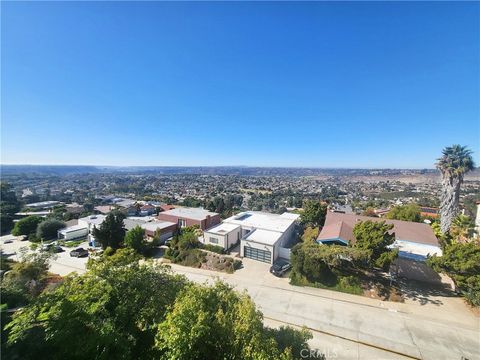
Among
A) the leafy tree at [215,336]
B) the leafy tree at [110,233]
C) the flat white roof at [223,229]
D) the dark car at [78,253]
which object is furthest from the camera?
the dark car at [78,253]

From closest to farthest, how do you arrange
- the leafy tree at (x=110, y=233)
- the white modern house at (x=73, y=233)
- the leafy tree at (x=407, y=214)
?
1. the leafy tree at (x=110, y=233)
2. the leafy tree at (x=407, y=214)
3. the white modern house at (x=73, y=233)

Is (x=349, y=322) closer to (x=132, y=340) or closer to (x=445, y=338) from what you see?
(x=445, y=338)

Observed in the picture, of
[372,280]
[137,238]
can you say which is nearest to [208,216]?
[137,238]

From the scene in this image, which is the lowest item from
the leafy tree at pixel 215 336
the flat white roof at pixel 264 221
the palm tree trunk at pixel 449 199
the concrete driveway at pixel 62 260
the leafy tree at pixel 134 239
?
the concrete driveway at pixel 62 260

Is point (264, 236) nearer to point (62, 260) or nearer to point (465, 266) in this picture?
point (465, 266)

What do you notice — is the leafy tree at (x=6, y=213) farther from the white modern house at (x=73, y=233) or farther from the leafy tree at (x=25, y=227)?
the white modern house at (x=73, y=233)

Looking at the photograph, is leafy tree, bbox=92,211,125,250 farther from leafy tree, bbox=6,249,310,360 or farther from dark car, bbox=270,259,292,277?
dark car, bbox=270,259,292,277

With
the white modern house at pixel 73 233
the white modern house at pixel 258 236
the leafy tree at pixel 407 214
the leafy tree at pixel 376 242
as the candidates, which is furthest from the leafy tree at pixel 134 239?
the leafy tree at pixel 407 214

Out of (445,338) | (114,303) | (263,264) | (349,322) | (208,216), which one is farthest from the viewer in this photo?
(208,216)
